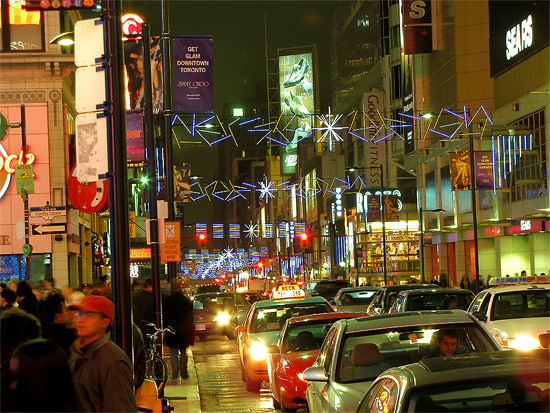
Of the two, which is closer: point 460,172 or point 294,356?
point 294,356

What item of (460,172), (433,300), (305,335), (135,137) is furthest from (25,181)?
(460,172)

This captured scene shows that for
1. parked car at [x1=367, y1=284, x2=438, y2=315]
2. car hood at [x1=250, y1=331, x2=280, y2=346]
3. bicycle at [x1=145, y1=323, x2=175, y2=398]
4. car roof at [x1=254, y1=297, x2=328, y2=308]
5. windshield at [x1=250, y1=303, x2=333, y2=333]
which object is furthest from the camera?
parked car at [x1=367, y1=284, x2=438, y2=315]

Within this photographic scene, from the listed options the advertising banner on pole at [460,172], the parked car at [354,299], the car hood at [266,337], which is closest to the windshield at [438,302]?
the car hood at [266,337]

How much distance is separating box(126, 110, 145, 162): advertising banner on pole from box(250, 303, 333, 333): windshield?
4.13m

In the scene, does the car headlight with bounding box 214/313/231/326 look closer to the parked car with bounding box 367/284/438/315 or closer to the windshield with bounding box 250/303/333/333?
the parked car with bounding box 367/284/438/315

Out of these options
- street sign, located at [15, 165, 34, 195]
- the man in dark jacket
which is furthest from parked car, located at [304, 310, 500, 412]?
street sign, located at [15, 165, 34, 195]

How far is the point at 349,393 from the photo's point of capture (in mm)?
8414

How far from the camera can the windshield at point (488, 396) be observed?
5.07 metres

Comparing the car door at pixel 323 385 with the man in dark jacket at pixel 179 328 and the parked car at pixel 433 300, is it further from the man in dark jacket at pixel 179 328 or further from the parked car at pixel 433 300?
the man in dark jacket at pixel 179 328

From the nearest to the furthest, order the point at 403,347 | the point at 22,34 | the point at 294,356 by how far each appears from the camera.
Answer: the point at 403,347
the point at 294,356
the point at 22,34

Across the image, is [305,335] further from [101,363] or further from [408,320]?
[101,363]

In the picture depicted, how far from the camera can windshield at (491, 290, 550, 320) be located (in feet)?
51.7

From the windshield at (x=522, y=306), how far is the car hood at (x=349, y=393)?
762 cm

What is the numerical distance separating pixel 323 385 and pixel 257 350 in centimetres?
795
